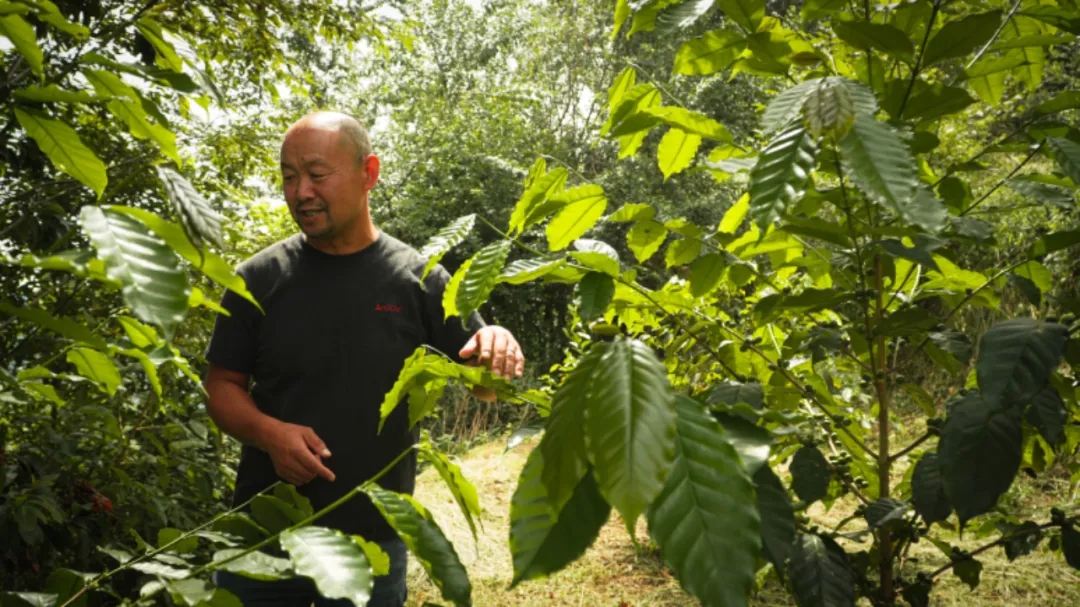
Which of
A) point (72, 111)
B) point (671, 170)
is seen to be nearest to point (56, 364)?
point (72, 111)

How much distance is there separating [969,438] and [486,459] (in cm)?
631

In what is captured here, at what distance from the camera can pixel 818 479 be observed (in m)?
0.90

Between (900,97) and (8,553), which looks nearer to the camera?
(900,97)

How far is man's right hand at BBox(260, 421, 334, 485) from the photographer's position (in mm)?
1579

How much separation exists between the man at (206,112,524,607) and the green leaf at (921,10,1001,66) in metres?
1.37

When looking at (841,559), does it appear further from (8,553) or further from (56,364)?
(56,364)

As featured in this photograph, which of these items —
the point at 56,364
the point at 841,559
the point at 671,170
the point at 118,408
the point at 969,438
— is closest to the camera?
the point at 969,438

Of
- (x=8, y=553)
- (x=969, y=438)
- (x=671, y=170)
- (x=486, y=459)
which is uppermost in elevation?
(x=671, y=170)

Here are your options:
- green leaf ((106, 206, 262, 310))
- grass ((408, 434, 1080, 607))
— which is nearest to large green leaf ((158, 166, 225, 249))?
green leaf ((106, 206, 262, 310))

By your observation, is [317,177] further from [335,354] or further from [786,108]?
[786,108]

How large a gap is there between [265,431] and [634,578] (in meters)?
2.84

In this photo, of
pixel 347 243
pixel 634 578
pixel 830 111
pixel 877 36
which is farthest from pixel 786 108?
pixel 634 578

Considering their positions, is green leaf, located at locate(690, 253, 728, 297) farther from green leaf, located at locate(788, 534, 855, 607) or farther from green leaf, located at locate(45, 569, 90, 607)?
green leaf, located at locate(45, 569, 90, 607)

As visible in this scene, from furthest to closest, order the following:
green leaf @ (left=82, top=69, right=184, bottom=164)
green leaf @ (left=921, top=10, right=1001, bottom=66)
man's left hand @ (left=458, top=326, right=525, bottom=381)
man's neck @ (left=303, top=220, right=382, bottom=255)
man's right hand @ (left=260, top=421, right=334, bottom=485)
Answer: man's neck @ (left=303, top=220, right=382, bottom=255), man's right hand @ (left=260, top=421, right=334, bottom=485), man's left hand @ (left=458, top=326, right=525, bottom=381), green leaf @ (left=921, top=10, right=1001, bottom=66), green leaf @ (left=82, top=69, right=184, bottom=164)
